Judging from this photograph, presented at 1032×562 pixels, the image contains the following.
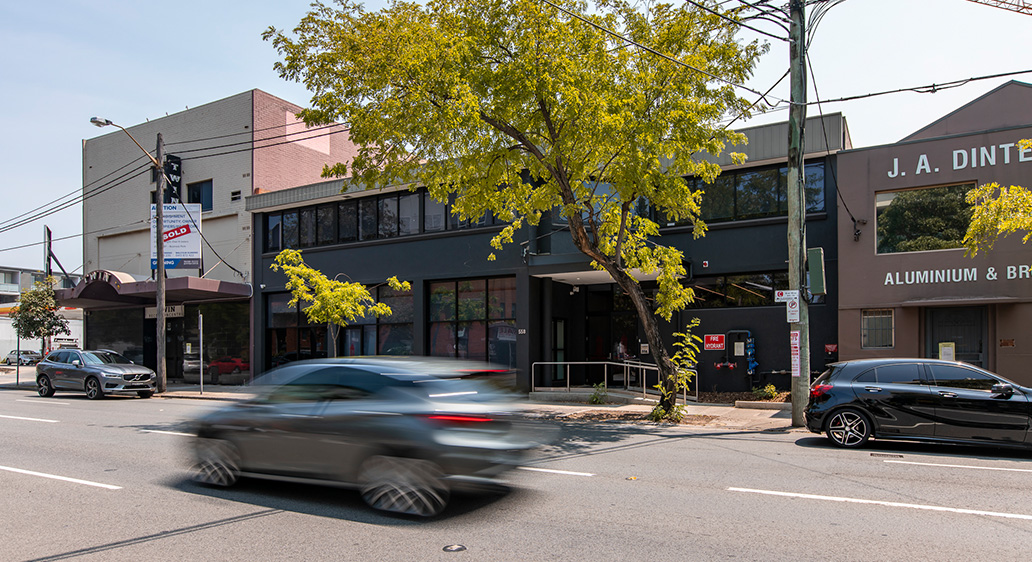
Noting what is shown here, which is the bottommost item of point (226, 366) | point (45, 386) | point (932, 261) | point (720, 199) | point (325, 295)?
point (45, 386)

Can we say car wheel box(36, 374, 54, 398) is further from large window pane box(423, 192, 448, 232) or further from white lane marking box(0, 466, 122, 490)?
white lane marking box(0, 466, 122, 490)

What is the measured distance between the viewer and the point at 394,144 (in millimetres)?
14414

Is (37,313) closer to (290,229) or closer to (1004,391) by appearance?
(290,229)

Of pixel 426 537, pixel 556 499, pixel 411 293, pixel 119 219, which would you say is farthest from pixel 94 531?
pixel 119 219

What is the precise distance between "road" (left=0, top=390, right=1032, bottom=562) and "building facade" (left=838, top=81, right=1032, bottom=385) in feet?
21.0

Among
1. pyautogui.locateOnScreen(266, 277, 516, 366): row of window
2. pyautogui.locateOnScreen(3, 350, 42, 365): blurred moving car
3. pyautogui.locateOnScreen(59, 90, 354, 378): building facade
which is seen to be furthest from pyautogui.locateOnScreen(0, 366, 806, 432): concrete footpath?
pyautogui.locateOnScreen(3, 350, 42, 365): blurred moving car

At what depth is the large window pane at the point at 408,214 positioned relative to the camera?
2388 cm

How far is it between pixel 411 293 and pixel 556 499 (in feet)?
57.1

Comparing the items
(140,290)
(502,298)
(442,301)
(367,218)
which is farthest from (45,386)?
(502,298)

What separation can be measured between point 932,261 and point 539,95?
1022 cm

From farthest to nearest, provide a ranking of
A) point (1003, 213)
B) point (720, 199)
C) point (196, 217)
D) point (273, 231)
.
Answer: point (273, 231), point (196, 217), point (720, 199), point (1003, 213)

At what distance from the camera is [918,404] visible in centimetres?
1033

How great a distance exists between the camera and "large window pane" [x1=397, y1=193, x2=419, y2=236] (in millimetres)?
23875

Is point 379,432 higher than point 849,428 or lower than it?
higher
